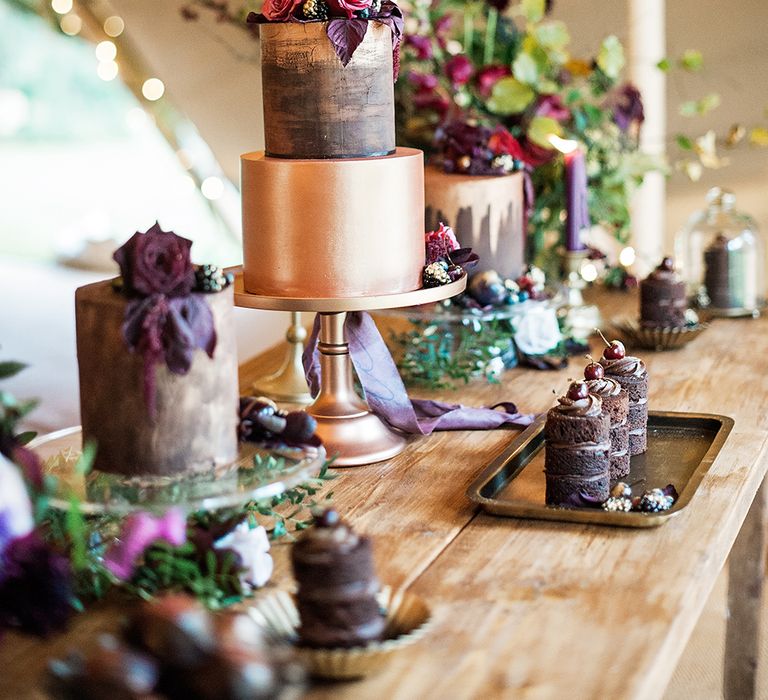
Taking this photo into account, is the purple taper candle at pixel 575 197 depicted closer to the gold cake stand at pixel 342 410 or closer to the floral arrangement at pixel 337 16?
the gold cake stand at pixel 342 410

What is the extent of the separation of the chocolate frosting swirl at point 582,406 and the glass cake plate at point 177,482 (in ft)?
0.92

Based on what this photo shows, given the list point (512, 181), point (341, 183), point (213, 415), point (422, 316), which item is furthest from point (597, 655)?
point (512, 181)

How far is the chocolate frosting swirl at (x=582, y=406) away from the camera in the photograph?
1186 millimetres

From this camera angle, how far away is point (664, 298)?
1.88m

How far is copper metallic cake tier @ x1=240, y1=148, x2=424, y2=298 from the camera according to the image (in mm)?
1247

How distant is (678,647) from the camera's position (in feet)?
3.10

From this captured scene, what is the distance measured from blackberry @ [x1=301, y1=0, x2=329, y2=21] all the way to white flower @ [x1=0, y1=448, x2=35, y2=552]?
60 centimetres

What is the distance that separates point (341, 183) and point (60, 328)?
3423 millimetres

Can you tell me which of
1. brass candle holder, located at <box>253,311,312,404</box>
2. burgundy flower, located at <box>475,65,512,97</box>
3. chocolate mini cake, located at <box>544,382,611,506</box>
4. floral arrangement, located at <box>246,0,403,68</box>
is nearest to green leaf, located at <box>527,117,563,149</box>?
burgundy flower, located at <box>475,65,512,97</box>

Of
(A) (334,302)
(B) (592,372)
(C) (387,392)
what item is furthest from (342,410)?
(B) (592,372)

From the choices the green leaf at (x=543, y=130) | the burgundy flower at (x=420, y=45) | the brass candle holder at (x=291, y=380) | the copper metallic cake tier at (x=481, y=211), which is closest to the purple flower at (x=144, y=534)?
the brass candle holder at (x=291, y=380)

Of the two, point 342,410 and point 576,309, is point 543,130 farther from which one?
point 342,410

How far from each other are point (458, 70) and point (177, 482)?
1.30 m

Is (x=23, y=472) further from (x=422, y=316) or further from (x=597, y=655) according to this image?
(x=422, y=316)
